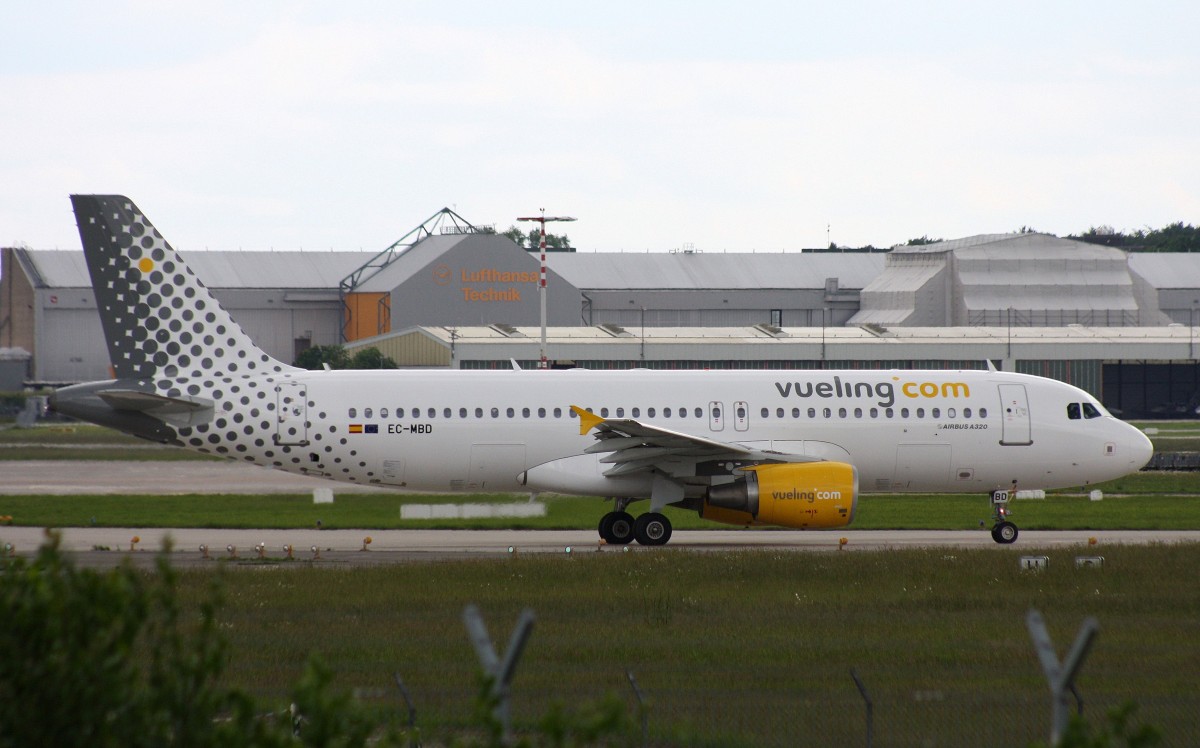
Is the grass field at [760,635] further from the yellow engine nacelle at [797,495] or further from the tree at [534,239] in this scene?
the tree at [534,239]

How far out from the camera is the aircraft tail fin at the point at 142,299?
27.0 metres

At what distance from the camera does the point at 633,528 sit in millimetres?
27234

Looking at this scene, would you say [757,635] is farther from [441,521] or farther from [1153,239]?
[1153,239]

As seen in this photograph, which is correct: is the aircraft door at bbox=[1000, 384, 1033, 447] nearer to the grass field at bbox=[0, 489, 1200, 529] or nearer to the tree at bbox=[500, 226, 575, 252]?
the grass field at bbox=[0, 489, 1200, 529]

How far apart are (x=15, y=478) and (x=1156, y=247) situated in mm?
117375

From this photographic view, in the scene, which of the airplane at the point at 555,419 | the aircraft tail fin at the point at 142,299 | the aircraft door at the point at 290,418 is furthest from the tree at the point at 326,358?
the aircraft door at the point at 290,418

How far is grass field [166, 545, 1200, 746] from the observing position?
39.3 ft

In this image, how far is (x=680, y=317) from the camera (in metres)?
101

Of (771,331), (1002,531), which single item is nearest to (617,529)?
(1002,531)

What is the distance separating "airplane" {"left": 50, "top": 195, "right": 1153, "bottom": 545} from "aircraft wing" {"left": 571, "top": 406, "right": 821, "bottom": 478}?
0.04 m

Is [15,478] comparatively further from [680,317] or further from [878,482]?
[680,317]

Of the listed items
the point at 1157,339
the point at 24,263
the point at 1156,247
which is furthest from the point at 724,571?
the point at 1156,247

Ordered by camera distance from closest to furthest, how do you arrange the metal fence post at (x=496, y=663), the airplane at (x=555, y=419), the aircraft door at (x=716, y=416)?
the metal fence post at (x=496, y=663), the airplane at (x=555, y=419), the aircraft door at (x=716, y=416)

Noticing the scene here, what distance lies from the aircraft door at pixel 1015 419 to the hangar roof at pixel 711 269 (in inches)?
2868
